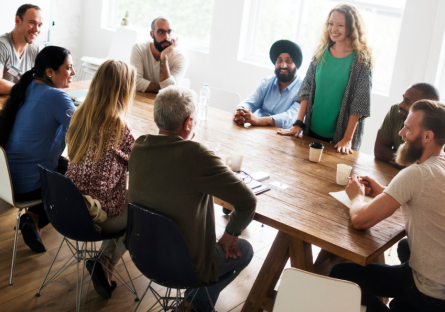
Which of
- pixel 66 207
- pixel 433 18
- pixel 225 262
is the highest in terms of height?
pixel 433 18

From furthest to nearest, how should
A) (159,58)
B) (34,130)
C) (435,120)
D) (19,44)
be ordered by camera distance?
(159,58) < (19,44) < (34,130) < (435,120)

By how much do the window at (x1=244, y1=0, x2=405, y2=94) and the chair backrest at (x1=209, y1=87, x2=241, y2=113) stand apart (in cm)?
95

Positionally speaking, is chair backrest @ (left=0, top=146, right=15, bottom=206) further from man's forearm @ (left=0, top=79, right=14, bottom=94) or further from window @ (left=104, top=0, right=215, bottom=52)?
window @ (left=104, top=0, right=215, bottom=52)

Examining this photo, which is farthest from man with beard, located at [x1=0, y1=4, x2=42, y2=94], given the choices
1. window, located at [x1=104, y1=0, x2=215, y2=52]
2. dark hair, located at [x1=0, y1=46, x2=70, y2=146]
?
window, located at [x1=104, y1=0, x2=215, y2=52]

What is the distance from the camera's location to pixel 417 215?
1793mm

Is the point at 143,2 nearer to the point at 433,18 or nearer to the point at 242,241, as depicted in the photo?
the point at 433,18

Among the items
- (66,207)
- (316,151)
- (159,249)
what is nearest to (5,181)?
(66,207)

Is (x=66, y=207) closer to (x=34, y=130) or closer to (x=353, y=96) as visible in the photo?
(x=34, y=130)

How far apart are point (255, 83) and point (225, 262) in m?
3.58

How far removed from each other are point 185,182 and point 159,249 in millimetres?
289

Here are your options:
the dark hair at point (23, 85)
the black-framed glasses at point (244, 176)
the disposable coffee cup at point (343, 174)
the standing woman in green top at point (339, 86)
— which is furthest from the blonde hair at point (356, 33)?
the dark hair at point (23, 85)

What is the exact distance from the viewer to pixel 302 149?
9.27 feet

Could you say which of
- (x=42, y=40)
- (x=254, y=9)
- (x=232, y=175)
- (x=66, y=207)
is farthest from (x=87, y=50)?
(x=232, y=175)

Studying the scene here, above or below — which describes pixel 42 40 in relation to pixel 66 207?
above
